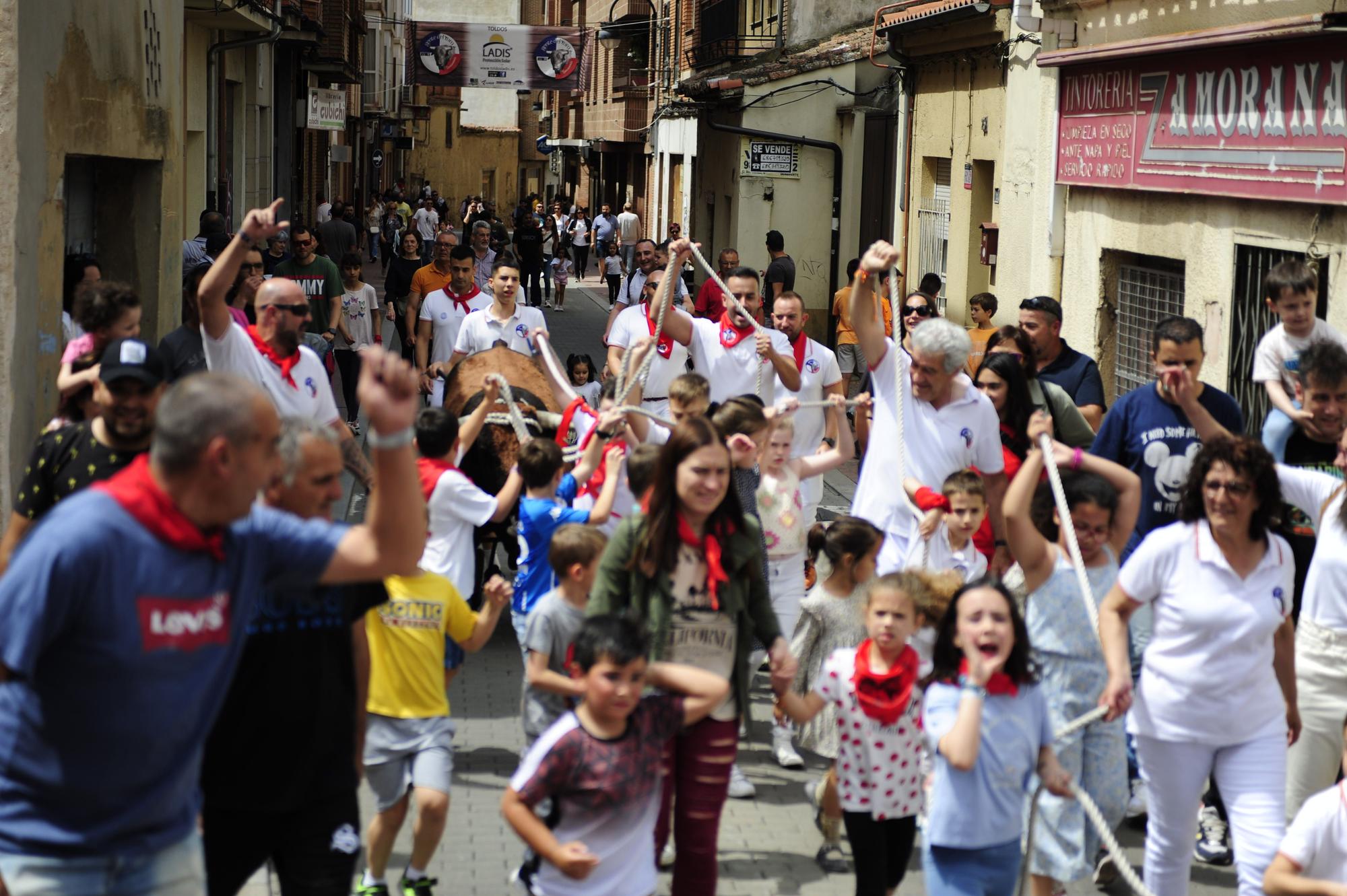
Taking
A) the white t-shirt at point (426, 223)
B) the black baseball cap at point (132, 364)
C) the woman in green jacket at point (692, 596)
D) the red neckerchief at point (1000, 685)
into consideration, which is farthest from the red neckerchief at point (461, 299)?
the white t-shirt at point (426, 223)

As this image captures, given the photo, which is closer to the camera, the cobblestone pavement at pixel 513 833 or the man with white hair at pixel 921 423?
the cobblestone pavement at pixel 513 833

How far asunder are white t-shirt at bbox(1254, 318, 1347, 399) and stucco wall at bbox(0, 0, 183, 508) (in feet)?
20.6

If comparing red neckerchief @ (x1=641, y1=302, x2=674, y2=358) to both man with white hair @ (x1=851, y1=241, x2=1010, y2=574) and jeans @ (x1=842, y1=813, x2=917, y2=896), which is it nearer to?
man with white hair @ (x1=851, y1=241, x2=1010, y2=574)

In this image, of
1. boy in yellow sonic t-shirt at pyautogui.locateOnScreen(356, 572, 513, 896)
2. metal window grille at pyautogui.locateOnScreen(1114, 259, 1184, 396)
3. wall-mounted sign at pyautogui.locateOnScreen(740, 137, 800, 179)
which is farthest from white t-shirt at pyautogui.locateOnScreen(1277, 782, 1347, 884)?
wall-mounted sign at pyautogui.locateOnScreen(740, 137, 800, 179)

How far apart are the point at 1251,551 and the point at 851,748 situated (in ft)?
4.47

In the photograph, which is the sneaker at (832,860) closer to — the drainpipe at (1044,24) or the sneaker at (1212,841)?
the sneaker at (1212,841)

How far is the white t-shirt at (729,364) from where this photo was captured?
28.2 ft

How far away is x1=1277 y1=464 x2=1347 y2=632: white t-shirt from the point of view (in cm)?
572

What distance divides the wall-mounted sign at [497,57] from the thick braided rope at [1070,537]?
126ft

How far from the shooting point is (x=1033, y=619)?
18.4 ft

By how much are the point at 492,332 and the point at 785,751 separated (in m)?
3.59

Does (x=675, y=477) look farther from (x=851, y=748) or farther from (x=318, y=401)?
(x=318, y=401)

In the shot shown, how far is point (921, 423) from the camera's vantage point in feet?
22.1

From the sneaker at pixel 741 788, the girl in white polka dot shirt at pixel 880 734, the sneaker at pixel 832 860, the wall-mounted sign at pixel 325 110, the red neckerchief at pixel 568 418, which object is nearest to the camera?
the girl in white polka dot shirt at pixel 880 734
